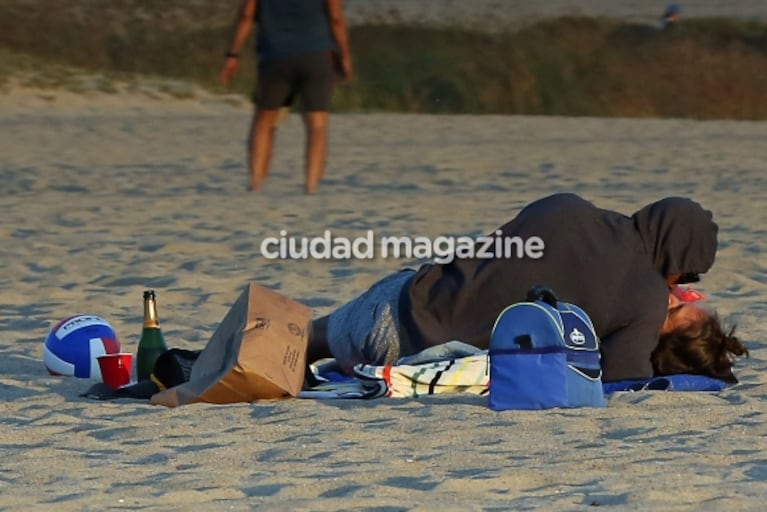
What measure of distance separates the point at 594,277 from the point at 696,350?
500 millimetres

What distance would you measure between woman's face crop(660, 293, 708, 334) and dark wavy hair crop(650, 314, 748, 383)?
0.05 ft

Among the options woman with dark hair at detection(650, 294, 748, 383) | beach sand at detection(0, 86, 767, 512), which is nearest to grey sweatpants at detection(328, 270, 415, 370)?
beach sand at detection(0, 86, 767, 512)

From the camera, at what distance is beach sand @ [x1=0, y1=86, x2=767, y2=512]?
407 cm

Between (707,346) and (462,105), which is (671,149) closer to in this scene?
(462,105)

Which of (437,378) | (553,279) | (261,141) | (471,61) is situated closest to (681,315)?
(553,279)

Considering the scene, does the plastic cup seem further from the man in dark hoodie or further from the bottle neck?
the man in dark hoodie

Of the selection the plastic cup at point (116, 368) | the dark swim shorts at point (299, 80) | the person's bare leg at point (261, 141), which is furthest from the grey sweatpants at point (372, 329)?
the person's bare leg at point (261, 141)

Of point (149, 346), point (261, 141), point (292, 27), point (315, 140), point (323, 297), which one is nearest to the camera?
point (149, 346)

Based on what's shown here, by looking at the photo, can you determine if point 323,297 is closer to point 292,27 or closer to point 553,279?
point 553,279

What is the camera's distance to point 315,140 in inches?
413

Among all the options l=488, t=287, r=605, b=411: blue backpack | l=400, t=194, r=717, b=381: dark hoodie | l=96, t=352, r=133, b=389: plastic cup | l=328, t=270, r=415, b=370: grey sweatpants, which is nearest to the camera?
l=488, t=287, r=605, b=411: blue backpack

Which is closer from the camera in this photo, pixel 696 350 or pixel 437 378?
pixel 437 378

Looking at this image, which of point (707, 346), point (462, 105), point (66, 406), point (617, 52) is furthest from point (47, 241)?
point (617, 52)

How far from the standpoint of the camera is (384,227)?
10047 mm
